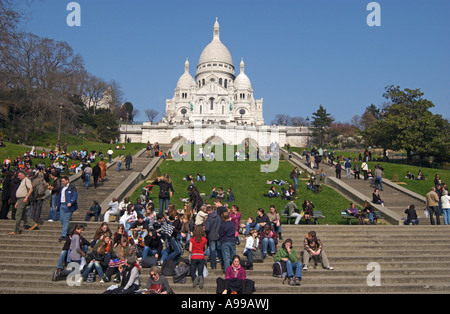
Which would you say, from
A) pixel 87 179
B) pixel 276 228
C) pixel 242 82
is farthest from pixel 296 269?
pixel 242 82

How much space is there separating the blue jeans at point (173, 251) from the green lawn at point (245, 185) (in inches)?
243

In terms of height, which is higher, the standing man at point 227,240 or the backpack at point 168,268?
the standing man at point 227,240

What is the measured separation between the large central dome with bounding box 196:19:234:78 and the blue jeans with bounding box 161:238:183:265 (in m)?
81.0

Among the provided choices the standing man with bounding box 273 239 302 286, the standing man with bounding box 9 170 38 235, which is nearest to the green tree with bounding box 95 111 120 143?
the standing man with bounding box 9 170 38 235

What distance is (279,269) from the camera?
805cm

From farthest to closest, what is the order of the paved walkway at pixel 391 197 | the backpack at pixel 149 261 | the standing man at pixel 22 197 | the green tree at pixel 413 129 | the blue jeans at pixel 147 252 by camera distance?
1. the green tree at pixel 413 129
2. the paved walkway at pixel 391 197
3. the standing man at pixel 22 197
4. the blue jeans at pixel 147 252
5. the backpack at pixel 149 261

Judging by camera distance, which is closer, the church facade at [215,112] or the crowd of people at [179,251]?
the crowd of people at [179,251]

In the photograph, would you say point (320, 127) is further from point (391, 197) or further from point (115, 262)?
point (115, 262)

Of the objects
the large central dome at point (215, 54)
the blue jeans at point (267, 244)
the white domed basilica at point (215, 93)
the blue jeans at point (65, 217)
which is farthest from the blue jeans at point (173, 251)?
the large central dome at point (215, 54)

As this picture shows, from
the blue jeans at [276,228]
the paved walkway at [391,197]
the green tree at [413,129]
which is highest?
the green tree at [413,129]

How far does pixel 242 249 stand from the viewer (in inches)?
380

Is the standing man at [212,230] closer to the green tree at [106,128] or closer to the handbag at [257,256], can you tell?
the handbag at [257,256]

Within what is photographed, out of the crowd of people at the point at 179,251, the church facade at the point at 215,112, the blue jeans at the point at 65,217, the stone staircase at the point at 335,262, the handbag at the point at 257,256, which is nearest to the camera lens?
the crowd of people at the point at 179,251

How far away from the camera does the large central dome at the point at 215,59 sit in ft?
285
